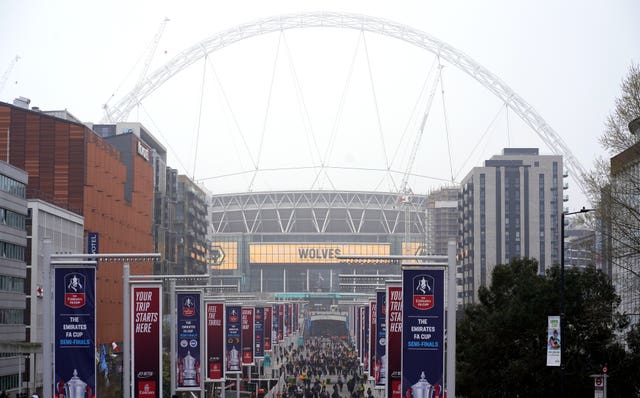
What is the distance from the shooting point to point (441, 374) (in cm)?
3650

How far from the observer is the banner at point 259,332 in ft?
310

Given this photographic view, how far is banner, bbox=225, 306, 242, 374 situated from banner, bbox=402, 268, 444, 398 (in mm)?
36611

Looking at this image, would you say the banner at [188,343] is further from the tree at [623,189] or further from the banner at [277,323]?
the banner at [277,323]

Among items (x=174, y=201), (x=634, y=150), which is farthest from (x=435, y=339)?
(x=174, y=201)

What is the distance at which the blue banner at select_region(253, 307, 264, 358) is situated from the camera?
3720 inches

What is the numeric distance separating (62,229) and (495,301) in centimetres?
4642

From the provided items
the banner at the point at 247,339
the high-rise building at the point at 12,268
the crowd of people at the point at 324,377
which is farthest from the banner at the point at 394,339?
the high-rise building at the point at 12,268

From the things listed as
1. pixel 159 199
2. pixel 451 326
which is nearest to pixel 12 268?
pixel 451 326

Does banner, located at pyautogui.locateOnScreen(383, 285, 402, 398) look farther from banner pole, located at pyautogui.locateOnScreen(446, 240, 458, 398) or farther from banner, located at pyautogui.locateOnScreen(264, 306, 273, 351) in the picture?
Result: banner, located at pyautogui.locateOnScreen(264, 306, 273, 351)

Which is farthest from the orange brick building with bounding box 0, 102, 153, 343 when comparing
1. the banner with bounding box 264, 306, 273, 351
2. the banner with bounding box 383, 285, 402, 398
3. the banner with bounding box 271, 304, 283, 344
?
the banner with bounding box 383, 285, 402, 398

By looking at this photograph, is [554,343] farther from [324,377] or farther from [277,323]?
[277,323]

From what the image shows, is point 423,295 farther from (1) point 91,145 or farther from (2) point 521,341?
(1) point 91,145

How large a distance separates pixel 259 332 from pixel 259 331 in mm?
143

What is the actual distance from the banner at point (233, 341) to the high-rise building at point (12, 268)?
15.6 metres
